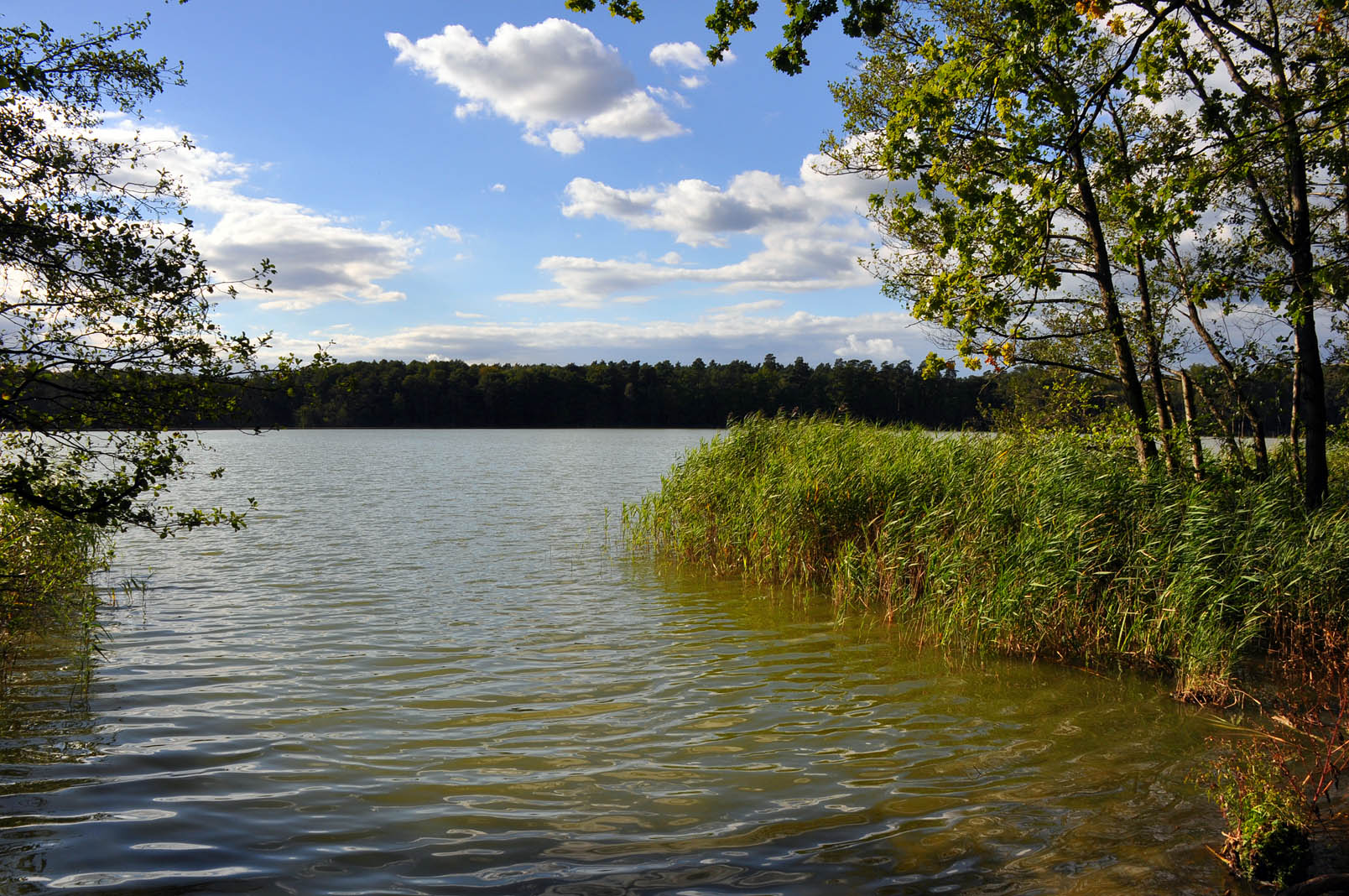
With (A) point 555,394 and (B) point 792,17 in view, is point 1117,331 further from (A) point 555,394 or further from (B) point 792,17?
(A) point 555,394

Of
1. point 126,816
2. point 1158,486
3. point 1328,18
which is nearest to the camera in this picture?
point 126,816

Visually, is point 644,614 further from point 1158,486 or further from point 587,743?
point 1158,486

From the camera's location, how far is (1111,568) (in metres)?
9.06

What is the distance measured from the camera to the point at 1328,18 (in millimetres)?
8375

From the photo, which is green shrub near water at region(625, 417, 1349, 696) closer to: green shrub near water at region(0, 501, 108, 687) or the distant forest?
green shrub near water at region(0, 501, 108, 687)

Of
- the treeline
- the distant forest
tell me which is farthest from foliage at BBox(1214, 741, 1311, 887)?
the treeline

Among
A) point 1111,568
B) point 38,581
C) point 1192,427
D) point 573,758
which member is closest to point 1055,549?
point 1111,568

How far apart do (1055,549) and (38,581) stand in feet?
35.3

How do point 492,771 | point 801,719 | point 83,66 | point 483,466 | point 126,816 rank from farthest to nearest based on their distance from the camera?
point 483,466
point 801,719
point 83,66
point 492,771
point 126,816

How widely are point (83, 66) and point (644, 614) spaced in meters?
8.49

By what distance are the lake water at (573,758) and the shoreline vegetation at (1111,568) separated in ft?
1.71

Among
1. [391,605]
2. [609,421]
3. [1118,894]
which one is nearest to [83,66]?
[391,605]

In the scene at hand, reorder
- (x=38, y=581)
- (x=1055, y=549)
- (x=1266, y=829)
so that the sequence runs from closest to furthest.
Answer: (x=1266, y=829), (x=38, y=581), (x=1055, y=549)

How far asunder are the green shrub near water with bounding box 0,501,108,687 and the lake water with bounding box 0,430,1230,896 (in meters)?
0.58
